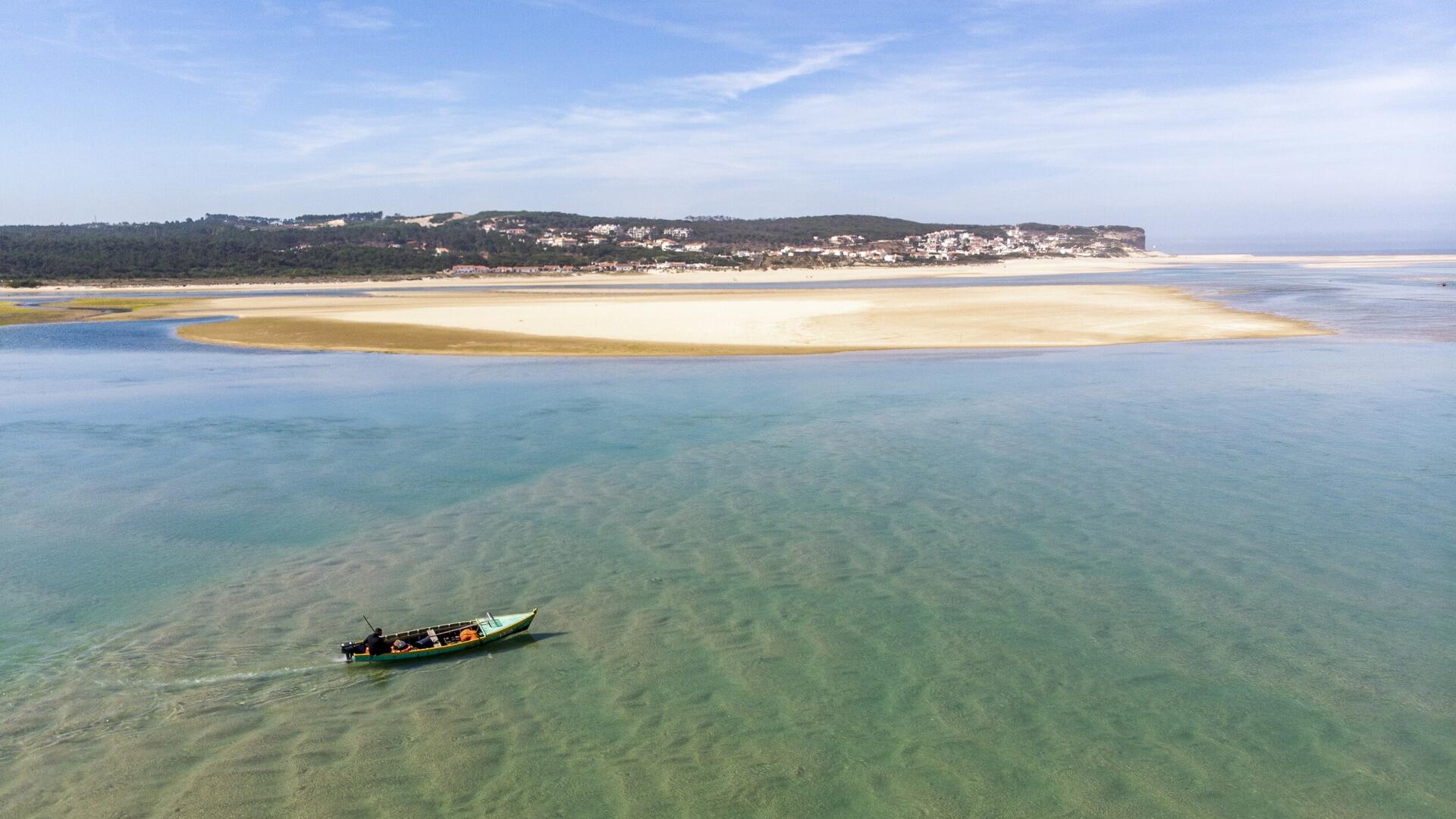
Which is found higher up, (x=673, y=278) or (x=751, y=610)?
(x=673, y=278)

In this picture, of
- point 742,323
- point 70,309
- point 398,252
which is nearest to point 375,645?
point 742,323

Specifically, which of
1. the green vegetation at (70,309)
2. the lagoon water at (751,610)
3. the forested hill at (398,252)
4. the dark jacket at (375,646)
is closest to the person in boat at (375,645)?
the dark jacket at (375,646)

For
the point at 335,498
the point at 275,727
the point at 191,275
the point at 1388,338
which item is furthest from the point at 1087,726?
the point at 191,275

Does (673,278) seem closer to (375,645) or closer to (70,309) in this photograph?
(70,309)

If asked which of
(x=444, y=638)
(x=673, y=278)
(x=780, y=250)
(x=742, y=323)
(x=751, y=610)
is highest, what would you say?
(x=780, y=250)

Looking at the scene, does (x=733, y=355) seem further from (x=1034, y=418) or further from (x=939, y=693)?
(x=939, y=693)

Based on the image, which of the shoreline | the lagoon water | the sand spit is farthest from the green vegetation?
the lagoon water
